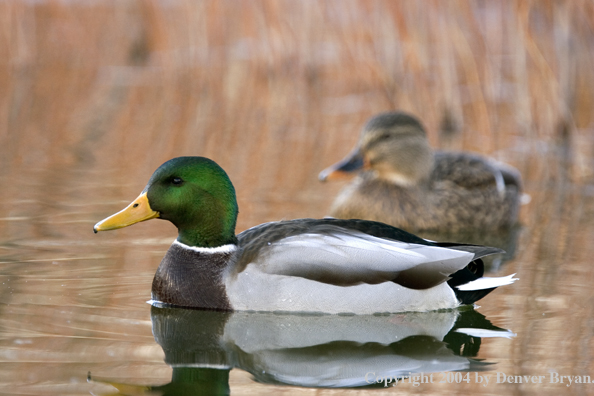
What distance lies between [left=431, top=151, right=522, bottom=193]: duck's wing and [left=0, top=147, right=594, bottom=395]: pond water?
1537 millimetres

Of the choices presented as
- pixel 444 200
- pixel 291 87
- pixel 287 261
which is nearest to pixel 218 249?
pixel 287 261

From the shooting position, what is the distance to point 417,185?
9.09 m

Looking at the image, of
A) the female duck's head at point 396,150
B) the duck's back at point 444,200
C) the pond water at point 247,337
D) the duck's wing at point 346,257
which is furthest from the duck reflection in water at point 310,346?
the female duck's head at point 396,150

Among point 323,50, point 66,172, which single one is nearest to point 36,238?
point 66,172

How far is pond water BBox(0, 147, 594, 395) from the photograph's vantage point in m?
4.69

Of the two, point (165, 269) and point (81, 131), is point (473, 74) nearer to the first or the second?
point (81, 131)

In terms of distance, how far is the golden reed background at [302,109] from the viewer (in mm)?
7773

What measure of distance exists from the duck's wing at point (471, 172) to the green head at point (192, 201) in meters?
3.51

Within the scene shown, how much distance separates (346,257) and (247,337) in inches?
31.0

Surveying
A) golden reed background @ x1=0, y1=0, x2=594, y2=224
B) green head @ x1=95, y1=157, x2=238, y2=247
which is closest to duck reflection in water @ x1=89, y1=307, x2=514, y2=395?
green head @ x1=95, y1=157, x2=238, y2=247

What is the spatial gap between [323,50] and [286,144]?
18.2ft

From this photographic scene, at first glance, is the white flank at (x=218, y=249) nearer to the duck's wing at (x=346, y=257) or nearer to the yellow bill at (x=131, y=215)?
the duck's wing at (x=346, y=257)

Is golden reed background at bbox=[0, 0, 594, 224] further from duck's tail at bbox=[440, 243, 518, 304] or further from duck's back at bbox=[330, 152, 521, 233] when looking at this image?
duck's tail at bbox=[440, 243, 518, 304]

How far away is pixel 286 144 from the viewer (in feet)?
39.4
